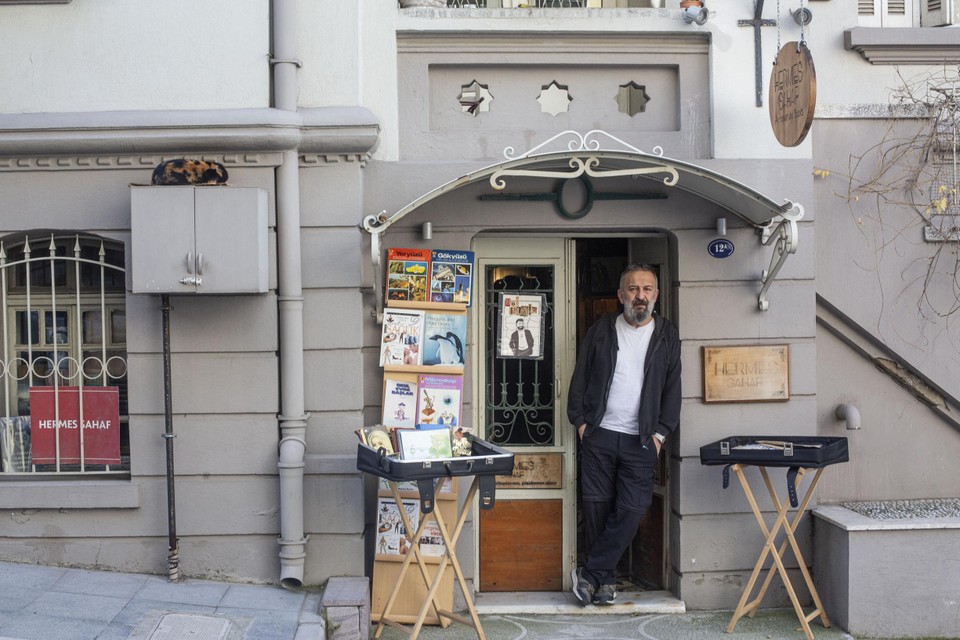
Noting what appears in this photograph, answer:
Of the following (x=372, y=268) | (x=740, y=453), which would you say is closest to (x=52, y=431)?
(x=372, y=268)

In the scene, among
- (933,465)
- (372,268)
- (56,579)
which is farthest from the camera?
(933,465)

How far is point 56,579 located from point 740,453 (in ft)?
14.3

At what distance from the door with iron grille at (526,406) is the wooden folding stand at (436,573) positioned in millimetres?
867

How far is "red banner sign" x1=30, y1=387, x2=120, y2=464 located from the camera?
6578 millimetres

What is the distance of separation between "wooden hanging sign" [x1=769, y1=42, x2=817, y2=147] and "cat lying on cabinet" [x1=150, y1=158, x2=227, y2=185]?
3.59 m

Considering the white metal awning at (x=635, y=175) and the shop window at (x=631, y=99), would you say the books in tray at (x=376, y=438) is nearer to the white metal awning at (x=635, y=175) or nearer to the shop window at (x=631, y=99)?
the white metal awning at (x=635, y=175)

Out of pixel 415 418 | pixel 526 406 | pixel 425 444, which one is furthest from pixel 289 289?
pixel 526 406

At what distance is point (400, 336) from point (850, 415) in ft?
10.5

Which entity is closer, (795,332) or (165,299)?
(165,299)

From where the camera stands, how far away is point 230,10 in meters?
6.41

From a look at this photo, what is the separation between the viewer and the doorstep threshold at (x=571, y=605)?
6.83m

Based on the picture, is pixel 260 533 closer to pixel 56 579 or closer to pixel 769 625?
pixel 56 579

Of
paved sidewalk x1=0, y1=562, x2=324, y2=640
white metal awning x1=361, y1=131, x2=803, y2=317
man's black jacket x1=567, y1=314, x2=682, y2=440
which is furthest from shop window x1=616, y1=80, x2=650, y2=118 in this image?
paved sidewalk x1=0, y1=562, x2=324, y2=640

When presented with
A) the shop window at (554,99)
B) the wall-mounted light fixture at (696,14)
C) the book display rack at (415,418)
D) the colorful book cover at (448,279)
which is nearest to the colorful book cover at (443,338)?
the book display rack at (415,418)
